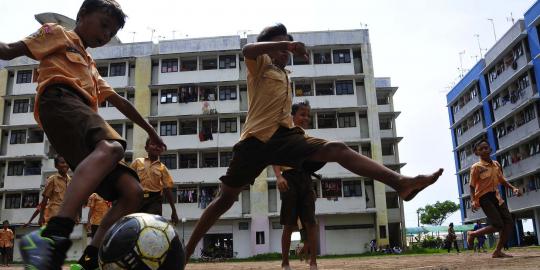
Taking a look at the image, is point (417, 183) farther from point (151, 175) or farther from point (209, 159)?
point (209, 159)

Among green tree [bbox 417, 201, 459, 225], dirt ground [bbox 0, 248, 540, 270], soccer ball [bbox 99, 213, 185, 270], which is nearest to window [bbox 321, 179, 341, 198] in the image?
dirt ground [bbox 0, 248, 540, 270]

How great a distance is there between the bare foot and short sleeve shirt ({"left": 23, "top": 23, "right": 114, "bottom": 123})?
225 cm

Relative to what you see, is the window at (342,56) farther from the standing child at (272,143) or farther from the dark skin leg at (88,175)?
the dark skin leg at (88,175)

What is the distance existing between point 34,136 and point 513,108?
39.0m

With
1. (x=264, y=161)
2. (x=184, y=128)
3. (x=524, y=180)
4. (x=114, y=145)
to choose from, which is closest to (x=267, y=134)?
(x=264, y=161)

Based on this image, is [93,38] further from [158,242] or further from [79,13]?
[158,242]

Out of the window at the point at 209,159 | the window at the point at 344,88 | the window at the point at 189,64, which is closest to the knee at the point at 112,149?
the window at the point at 209,159

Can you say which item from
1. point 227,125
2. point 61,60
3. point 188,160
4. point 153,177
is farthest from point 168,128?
point 61,60

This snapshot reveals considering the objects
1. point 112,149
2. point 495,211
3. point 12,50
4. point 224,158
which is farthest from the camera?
point 224,158

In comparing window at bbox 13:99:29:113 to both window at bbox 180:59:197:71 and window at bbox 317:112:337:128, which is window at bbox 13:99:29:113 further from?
window at bbox 317:112:337:128

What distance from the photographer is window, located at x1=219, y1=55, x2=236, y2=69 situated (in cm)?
3888

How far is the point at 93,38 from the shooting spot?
3533 millimetres

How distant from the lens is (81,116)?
3053 mm

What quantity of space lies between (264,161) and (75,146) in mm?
1592
